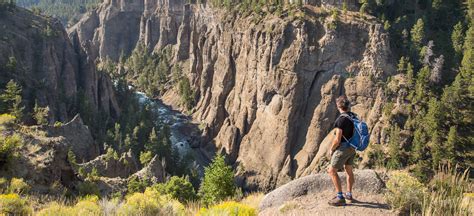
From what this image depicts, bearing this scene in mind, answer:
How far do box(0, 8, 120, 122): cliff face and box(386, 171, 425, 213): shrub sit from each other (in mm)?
67710

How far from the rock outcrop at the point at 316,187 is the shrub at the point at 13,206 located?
6945mm

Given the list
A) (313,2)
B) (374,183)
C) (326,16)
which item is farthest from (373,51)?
(374,183)

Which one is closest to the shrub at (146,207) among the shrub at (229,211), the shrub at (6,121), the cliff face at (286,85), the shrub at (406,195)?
the shrub at (229,211)

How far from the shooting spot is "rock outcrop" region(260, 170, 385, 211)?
12.4 meters

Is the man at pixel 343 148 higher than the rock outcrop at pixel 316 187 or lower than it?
higher

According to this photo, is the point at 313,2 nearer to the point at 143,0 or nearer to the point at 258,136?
the point at 258,136

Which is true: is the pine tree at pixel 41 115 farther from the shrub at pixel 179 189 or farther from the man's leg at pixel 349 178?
the man's leg at pixel 349 178

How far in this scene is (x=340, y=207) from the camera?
11.3 m

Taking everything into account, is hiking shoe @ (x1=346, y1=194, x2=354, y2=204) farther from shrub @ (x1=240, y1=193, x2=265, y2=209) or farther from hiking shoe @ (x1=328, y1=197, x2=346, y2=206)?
shrub @ (x1=240, y1=193, x2=265, y2=209)

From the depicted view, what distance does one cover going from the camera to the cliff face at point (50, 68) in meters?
73.8

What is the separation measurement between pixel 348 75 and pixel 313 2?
17595 mm

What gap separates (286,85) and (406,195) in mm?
64055

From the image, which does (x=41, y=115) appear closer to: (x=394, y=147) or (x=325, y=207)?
(x=394, y=147)

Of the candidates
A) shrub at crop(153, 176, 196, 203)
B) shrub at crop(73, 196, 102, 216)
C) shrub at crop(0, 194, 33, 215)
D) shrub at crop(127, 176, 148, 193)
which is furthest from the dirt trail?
shrub at crop(153, 176, 196, 203)
